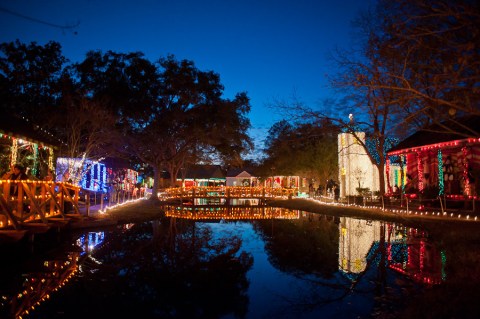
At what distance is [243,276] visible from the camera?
8336 millimetres

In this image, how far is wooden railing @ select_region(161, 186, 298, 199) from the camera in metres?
33.0

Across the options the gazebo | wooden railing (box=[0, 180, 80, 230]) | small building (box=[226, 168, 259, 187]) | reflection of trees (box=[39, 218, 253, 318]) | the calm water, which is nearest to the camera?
the calm water

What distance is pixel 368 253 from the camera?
10.5m

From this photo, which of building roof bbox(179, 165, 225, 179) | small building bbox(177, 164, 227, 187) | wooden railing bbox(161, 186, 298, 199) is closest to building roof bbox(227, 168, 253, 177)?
small building bbox(177, 164, 227, 187)

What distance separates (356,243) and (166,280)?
6969 millimetres

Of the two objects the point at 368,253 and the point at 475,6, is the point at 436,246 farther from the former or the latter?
the point at 475,6

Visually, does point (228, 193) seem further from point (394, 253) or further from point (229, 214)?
point (394, 253)

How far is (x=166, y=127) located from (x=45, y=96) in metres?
8.88

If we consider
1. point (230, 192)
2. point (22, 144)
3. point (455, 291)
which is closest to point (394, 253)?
point (455, 291)

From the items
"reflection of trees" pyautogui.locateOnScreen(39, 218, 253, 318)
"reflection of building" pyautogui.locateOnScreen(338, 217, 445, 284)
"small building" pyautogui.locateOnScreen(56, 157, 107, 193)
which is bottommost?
"reflection of trees" pyautogui.locateOnScreen(39, 218, 253, 318)

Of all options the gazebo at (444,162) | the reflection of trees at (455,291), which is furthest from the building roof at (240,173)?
the reflection of trees at (455,291)

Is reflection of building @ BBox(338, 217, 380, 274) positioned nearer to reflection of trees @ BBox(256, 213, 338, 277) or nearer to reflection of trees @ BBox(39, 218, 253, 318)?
reflection of trees @ BBox(256, 213, 338, 277)

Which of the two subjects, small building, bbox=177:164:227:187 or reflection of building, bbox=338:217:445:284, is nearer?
reflection of building, bbox=338:217:445:284

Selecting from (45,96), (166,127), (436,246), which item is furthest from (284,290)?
(45,96)
